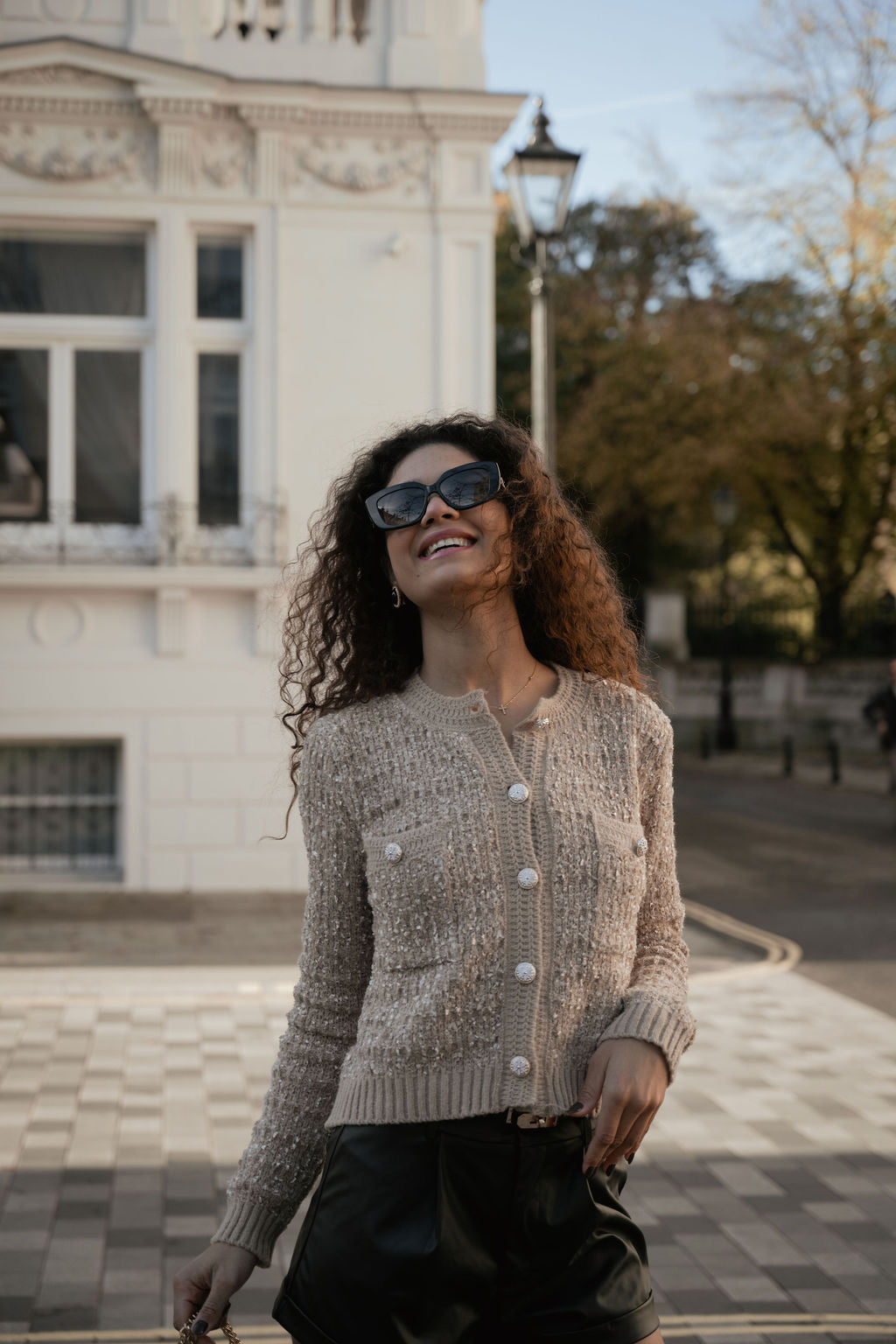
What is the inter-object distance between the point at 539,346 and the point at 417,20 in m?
3.20

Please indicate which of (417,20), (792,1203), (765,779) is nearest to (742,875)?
(417,20)

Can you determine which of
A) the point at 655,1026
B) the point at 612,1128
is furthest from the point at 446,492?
the point at 612,1128

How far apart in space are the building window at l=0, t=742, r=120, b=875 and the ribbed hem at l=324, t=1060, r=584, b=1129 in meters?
10.4

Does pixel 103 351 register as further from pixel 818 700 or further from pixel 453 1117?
pixel 818 700

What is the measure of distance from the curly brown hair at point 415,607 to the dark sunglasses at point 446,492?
67 mm

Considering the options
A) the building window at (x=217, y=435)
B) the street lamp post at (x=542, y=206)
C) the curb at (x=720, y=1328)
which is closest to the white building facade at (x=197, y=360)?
the building window at (x=217, y=435)

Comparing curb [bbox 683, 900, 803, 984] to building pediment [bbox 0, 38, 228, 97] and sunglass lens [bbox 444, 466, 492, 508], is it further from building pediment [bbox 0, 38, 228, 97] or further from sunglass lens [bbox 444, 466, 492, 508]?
building pediment [bbox 0, 38, 228, 97]

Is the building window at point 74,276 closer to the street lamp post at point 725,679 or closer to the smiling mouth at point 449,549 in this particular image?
the smiling mouth at point 449,549

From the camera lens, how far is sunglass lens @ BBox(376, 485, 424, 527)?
2.27m

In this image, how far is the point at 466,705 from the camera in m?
2.26

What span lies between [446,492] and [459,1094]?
840 millimetres

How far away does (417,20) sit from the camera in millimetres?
12203

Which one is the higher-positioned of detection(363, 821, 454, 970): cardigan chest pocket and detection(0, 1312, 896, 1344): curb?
detection(363, 821, 454, 970): cardigan chest pocket

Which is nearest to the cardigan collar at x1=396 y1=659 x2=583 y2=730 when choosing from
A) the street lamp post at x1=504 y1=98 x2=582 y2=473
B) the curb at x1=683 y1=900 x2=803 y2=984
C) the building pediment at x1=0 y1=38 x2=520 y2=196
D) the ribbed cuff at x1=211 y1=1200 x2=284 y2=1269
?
the ribbed cuff at x1=211 y1=1200 x2=284 y2=1269
